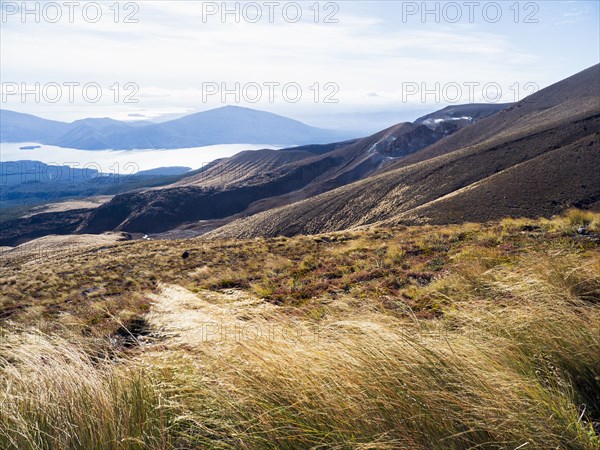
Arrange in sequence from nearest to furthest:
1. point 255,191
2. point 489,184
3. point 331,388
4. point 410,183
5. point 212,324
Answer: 1. point 331,388
2. point 212,324
3. point 489,184
4. point 410,183
5. point 255,191

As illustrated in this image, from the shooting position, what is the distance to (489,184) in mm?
39969

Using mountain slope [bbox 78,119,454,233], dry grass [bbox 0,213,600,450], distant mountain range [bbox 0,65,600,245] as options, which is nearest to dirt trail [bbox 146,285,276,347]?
dry grass [bbox 0,213,600,450]

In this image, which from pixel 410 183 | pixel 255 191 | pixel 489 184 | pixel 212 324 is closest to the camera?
pixel 212 324

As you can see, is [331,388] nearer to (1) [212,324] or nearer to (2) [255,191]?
(1) [212,324]

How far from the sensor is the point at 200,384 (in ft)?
8.77

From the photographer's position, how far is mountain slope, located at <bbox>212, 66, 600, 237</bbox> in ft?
117

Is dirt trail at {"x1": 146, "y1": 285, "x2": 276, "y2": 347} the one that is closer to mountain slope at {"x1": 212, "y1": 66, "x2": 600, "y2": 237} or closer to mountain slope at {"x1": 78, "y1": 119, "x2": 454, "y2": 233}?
mountain slope at {"x1": 212, "y1": 66, "x2": 600, "y2": 237}

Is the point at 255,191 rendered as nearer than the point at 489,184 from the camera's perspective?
No

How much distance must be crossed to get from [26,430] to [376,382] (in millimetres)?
2081

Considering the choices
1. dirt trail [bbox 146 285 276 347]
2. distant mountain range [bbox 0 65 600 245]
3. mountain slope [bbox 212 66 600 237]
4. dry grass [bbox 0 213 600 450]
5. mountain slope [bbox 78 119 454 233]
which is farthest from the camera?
mountain slope [bbox 78 119 454 233]

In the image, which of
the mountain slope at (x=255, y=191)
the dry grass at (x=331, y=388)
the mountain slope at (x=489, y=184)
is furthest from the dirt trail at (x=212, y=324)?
the mountain slope at (x=255, y=191)

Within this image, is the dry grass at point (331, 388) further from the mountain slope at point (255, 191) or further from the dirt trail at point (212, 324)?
the mountain slope at point (255, 191)

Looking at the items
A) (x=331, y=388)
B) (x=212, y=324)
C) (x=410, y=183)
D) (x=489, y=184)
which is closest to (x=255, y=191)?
(x=410, y=183)

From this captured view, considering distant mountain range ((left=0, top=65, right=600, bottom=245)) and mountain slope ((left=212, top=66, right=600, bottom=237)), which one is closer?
mountain slope ((left=212, top=66, right=600, bottom=237))
